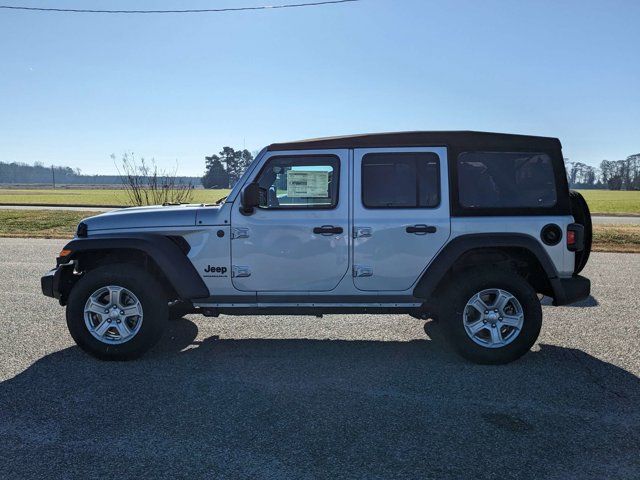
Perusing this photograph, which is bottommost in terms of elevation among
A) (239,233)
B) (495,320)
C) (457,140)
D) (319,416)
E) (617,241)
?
(319,416)

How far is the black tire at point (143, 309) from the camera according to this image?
450 cm

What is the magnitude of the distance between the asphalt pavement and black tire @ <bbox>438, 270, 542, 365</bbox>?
0.13m

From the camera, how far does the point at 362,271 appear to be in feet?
15.0

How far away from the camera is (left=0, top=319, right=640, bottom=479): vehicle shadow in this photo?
2.81 m

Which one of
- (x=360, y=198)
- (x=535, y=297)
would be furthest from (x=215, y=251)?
(x=535, y=297)

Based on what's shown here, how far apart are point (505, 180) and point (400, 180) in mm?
951

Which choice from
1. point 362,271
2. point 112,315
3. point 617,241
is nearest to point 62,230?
point 112,315

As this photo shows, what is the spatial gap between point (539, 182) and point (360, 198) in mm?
1624

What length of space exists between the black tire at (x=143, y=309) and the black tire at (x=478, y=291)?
2.61m

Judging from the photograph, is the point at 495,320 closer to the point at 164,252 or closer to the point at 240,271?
the point at 240,271

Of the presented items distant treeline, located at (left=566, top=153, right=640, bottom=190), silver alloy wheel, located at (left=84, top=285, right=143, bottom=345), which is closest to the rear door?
silver alloy wheel, located at (left=84, top=285, right=143, bottom=345)

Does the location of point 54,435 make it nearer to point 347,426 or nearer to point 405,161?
point 347,426

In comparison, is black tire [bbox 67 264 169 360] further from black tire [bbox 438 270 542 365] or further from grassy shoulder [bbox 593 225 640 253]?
grassy shoulder [bbox 593 225 640 253]

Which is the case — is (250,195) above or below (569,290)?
above
